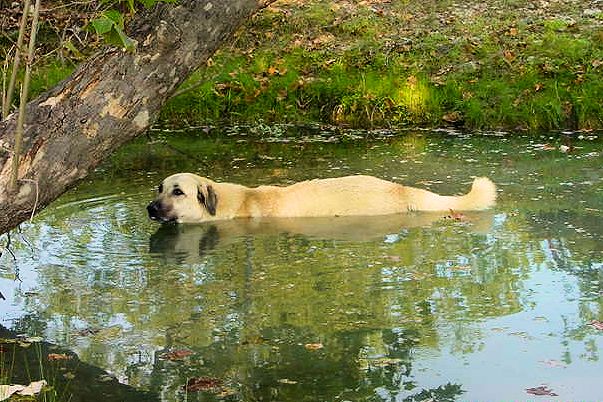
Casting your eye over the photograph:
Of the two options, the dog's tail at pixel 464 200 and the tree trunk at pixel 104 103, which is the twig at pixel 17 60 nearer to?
the tree trunk at pixel 104 103

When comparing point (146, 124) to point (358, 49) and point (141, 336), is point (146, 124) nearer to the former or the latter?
point (141, 336)

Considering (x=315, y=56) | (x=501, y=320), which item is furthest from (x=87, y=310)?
(x=315, y=56)

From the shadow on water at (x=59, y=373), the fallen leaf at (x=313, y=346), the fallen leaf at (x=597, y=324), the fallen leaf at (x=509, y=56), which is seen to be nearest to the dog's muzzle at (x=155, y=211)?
the shadow on water at (x=59, y=373)

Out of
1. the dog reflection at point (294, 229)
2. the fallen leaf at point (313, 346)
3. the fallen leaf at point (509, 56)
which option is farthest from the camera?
the fallen leaf at point (509, 56)

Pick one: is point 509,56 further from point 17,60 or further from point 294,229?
point 17,60

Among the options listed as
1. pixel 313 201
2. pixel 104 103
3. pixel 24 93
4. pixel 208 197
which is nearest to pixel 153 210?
pixel 208 197

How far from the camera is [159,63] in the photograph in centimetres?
579

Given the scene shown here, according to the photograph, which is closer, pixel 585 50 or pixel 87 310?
pixel 87 310

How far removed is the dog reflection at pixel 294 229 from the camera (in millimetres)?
8484

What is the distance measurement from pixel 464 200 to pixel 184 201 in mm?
2285

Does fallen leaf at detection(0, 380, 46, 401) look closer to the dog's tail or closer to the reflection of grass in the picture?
the reflection of grass

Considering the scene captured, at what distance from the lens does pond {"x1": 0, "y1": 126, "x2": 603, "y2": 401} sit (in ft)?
18.1

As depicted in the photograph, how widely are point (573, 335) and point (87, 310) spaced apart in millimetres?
2830

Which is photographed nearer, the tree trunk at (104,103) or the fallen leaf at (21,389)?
the fallen leaf at (21,389)
